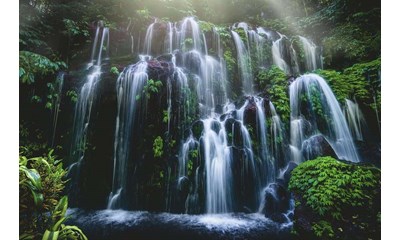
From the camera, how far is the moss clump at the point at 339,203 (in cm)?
257

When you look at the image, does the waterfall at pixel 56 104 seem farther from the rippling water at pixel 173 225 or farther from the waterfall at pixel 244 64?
→ the waterfall at pixel 244 64

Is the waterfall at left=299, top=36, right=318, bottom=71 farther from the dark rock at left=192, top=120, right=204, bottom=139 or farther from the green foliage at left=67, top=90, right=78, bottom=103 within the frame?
the green foliage at left=67, top=90, right=78, bottom=103

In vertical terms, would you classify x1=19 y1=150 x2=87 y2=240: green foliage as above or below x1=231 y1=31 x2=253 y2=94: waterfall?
below

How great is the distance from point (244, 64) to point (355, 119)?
3.16 meters

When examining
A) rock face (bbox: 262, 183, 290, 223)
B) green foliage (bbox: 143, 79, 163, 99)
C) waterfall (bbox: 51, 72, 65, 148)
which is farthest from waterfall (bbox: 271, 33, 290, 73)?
waterfall (bbox: 51, 72, 65, 148)

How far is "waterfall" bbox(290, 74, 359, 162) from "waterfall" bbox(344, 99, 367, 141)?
4.3 inches

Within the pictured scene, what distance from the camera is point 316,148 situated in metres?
4.02

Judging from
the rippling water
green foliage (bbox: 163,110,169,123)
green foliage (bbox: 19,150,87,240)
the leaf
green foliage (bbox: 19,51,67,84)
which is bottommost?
the rippling water

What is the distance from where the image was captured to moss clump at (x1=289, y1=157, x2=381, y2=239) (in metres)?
2.57

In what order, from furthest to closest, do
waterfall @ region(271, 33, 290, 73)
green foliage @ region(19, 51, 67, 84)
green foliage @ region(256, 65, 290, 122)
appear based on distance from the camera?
waterfall @ region(271, 33, 290, 73), green foliage @ region(256, 65, 290, 122), green foliage @ region(19, 51, 67, 84)

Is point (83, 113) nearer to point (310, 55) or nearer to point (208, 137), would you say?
point (208, 137)

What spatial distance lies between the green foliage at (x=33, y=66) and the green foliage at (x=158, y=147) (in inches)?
89.0

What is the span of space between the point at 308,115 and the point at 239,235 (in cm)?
285

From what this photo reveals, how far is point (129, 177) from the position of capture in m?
4.06
